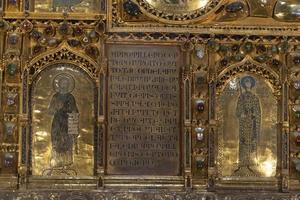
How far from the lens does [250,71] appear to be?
433 inches

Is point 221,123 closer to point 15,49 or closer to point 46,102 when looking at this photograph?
point 46,102

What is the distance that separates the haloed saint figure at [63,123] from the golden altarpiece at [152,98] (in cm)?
2

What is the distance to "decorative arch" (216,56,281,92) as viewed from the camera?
10938 millimetres

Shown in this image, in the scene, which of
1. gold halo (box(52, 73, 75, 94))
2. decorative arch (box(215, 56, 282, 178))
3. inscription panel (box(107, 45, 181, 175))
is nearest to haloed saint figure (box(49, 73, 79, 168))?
gold halo (box(52, 73, 75, 94))

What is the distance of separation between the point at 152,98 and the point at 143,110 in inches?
9.8

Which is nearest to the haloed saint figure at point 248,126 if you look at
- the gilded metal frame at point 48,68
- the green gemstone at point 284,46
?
the green gemstone at point 284,46

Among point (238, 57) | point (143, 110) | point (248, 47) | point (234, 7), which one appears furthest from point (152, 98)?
point (234, 7)

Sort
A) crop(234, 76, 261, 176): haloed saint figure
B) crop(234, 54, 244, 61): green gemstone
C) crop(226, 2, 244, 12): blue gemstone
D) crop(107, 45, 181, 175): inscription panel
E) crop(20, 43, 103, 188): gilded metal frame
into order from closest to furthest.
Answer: crop(20, 43, 103, 188): gilded metal frame, crop(107, 45, 181, 175): inscription panel, crop(234, 76, 261, 176): haloed saint figure, crop(234, 54, 244, 61): green gemstone, crop(226, 2, 244, 12): blue gemstone

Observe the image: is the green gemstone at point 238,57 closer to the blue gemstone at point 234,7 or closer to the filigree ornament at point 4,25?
the blue gemstone at point 234,7

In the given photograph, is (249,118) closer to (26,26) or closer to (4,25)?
(26,26)

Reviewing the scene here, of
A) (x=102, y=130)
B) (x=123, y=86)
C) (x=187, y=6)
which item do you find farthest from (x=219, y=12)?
(x=102, y=130)

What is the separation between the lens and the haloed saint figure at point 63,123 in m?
10.6

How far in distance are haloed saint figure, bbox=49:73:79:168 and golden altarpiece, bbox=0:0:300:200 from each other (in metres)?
0.02

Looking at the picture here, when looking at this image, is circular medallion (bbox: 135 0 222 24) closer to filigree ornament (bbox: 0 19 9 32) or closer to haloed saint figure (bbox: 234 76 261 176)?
haloed saint figure (bbox: 234 76 261 176)
